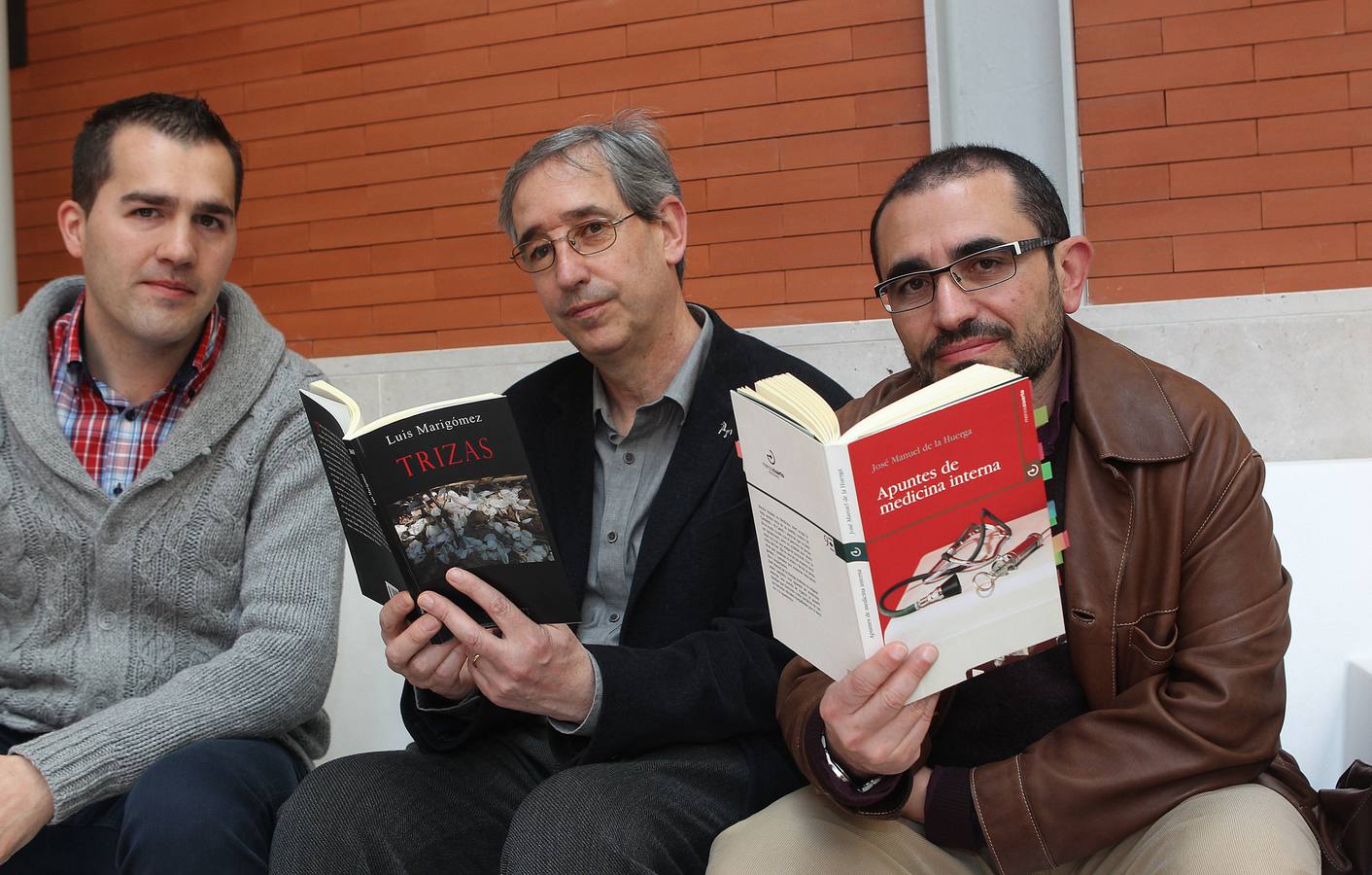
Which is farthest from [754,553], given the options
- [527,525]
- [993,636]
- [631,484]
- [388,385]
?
[388,385]

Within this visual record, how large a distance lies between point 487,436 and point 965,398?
0.69 meters

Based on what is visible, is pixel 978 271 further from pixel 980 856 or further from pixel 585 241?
pixel 980 856

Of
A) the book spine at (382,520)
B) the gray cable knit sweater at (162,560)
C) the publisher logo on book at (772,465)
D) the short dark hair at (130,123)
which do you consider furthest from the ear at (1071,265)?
the short dark hair at (130,123)

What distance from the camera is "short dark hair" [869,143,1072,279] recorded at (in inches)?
81.4

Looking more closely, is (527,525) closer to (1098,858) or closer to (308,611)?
(308,611)

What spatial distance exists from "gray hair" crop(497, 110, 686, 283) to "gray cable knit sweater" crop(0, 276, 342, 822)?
75 centimetres

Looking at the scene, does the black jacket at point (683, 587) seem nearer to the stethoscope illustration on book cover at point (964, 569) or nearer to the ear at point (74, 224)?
the stethoscope illustration on book cover at point (964, 569)

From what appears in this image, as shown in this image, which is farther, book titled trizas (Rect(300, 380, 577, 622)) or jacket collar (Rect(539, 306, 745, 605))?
jacket collar (Rect(539, 306, 745, 605))

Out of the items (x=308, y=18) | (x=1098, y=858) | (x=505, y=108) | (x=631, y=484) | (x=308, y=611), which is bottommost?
(x=1098, y=858)

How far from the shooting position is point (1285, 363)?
11.7 feet

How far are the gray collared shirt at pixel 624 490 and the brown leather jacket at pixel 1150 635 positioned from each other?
1.86 feet

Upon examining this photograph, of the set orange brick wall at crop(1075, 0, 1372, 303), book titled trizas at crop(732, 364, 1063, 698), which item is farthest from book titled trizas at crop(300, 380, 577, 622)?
orange brick wall at crop(1075, 0, 1372, 303)

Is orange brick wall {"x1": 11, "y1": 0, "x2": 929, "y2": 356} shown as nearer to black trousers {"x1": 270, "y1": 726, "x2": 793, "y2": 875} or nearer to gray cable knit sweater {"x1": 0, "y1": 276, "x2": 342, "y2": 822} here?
gray cable knit sweater {"x1": 0, "y1": 276, "x2": 342, "y2": 822}

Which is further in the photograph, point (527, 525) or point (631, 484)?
point (631, 484)
